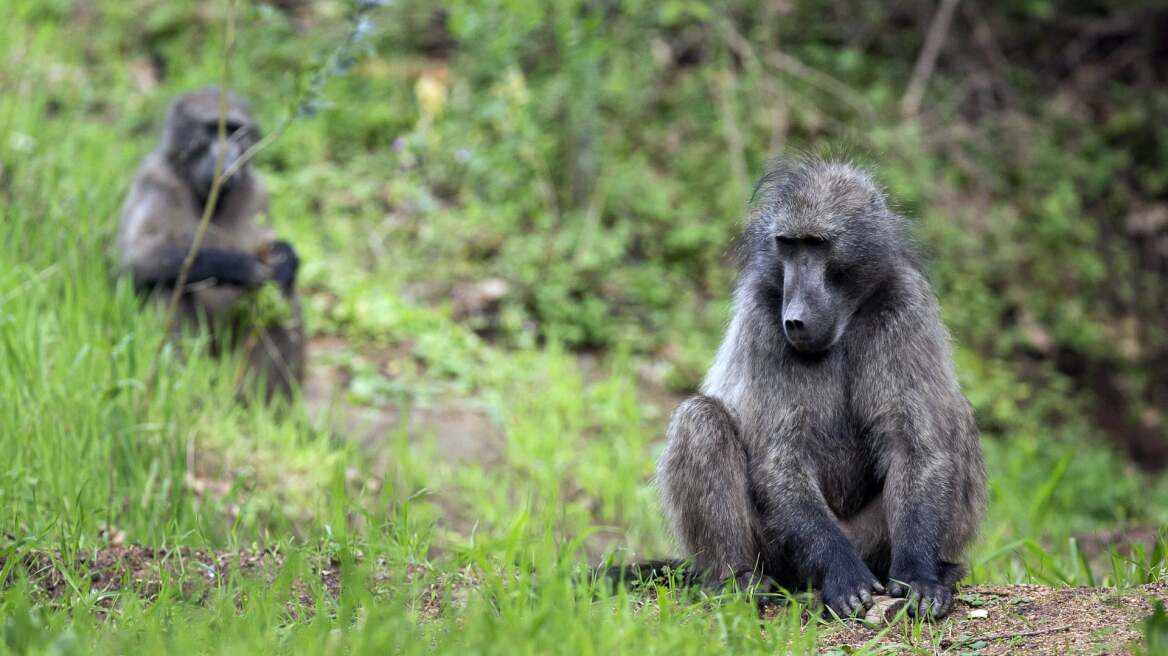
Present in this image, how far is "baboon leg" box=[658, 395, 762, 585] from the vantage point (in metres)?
3.44

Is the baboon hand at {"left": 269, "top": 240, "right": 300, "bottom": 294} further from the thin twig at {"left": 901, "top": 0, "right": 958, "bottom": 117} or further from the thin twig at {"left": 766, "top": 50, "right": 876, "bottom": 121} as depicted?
the thin twig at {"left": 901, "top": 0, "right": 958, "bottom": 117}

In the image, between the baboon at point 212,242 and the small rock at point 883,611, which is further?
the baboon at point 212,242

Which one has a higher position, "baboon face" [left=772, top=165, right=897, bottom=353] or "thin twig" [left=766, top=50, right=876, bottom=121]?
"thin twig" [left=766, top=50, right=876, bottom=121]

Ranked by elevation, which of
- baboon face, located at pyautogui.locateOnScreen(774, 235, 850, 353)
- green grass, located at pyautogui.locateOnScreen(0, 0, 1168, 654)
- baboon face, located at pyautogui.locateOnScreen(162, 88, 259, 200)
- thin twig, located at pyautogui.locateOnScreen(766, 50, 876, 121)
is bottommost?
green grass, located at pyautogui.locateOnScreen(0, 0, 1168, 654)

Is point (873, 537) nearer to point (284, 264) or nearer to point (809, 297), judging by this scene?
point (809, 297)

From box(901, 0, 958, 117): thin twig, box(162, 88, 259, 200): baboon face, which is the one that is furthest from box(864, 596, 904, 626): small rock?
box(901, 0, 958, 117): thin twig

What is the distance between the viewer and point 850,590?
3.23 meters

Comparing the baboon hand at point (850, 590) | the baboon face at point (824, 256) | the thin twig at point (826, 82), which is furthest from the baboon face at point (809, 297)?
the thin twig at point (826, 82)

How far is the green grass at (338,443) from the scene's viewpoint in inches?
111

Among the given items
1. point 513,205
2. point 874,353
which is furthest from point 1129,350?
point 874,353

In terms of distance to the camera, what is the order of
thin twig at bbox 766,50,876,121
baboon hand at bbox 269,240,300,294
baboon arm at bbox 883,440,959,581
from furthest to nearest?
1. thin twig at bbox 766,50,876,121
2. baboon hand at bbox 269,240,300,294
3. baboon arm at bbox 883,440,959,581

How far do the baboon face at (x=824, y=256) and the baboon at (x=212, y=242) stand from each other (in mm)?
2871

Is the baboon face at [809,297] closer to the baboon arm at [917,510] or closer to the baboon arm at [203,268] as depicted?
the baboon arm at [917,510]

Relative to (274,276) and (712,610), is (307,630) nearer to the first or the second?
(712,610)
